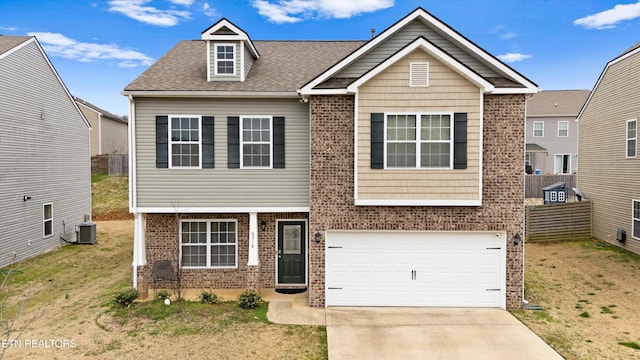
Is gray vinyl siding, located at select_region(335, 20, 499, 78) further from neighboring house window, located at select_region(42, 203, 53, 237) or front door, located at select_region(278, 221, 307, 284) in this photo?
neighboring house window, located at select_region(42, 203, 53, 237)

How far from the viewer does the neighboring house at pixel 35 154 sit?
15133 mm

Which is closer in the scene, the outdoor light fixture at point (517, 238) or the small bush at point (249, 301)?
the small bush at point (249, 301)

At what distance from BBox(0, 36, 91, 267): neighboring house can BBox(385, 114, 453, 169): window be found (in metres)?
14.4

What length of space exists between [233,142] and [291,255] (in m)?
3.92

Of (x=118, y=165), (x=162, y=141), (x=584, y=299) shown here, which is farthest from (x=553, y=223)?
(x=118, y=165)

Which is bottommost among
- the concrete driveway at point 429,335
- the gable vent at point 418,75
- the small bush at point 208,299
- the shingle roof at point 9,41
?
the concrete driveway at point 429,335

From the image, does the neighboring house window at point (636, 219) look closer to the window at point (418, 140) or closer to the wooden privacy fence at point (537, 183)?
the window at point (418, 140)

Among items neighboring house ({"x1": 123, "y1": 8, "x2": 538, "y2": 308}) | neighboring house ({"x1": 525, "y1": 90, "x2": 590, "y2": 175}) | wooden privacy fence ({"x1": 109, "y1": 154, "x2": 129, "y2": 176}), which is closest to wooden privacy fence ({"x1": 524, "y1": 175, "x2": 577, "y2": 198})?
neighboring house ({"x1": 525, "y1": 90, "x2": 590, "y2": 175})

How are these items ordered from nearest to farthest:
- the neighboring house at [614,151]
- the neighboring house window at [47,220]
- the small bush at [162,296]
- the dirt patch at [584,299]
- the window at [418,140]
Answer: the dirt patch at [584,299], the window at [418,140], the small bush at [162,296], the neighboring house at [614,151], the neighboring house window at [47,220]

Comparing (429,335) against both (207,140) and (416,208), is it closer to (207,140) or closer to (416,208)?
(416,208)

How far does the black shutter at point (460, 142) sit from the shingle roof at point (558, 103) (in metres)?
31.8

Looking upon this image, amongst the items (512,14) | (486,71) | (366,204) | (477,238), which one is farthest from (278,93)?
(512,14)

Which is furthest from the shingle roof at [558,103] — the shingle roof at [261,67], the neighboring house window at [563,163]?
the shingle roof at [261,67]

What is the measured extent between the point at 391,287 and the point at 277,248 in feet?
12.1
